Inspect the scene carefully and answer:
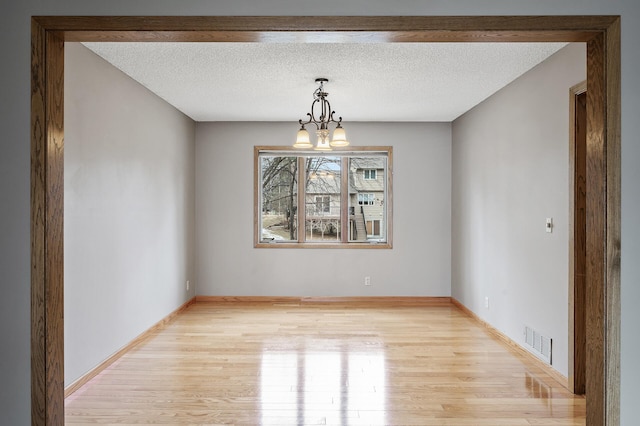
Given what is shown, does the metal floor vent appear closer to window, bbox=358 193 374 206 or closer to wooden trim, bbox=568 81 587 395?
wooden trim, bbox=568 81 587 395

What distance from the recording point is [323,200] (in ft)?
22.0

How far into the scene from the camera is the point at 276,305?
6.38 meters

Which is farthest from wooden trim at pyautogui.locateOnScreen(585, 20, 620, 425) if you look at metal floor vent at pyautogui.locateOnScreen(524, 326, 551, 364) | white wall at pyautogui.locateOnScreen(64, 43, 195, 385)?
white wall at pyautogui.locateOnScreen(64, 43, 195, 385)

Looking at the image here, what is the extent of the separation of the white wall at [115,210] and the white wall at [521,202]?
3.51 metres

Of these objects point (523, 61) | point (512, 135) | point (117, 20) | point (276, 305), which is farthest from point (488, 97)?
point (117, 20)

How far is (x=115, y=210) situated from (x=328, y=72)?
2.16m

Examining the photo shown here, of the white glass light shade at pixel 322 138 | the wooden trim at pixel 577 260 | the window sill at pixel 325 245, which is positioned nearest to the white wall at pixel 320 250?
the window sill at pixel 325 245

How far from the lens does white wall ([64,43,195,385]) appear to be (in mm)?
3412

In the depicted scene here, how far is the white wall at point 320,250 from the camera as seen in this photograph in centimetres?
654

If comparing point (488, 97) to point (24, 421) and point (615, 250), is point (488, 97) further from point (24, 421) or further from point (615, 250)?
point (24, 421)

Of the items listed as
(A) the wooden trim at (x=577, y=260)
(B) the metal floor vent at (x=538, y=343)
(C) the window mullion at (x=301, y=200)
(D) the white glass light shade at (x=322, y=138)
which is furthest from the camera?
(C) the window mullion at (x=301, y=200)

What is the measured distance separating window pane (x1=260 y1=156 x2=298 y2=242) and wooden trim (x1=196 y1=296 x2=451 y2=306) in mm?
822

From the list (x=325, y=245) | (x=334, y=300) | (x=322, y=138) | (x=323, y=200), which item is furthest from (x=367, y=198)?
(x=322, y=138)

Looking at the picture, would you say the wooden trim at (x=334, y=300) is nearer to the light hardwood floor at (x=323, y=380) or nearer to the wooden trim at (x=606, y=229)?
the light hardwood floor at (x=323, y=380)
